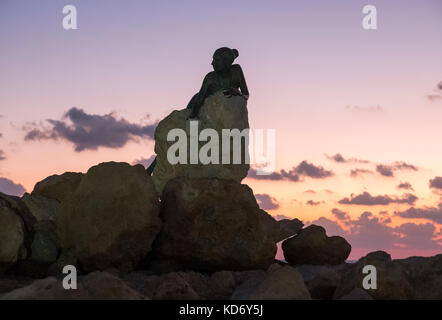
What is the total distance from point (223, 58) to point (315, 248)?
3934mm

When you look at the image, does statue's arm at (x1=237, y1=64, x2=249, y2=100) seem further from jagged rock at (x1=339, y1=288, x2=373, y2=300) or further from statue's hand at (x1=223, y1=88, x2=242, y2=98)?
jagged rock at (x1=339, y1=288, x2=373, y2=300)

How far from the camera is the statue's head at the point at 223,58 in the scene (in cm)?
1151

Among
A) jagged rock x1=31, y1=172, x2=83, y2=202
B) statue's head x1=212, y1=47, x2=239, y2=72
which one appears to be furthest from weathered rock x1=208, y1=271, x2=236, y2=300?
jagged rock x1=31, y1=172, x2=83, y2=202

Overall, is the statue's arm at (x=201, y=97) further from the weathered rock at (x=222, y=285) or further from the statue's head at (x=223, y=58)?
the weathered rock at (x=222, y=285)

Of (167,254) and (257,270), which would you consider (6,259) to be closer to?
(167,254)

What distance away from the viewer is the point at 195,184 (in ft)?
32.7

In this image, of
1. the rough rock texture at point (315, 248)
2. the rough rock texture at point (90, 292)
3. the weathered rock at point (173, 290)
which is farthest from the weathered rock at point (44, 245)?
the rough rock texture at point (315, 248)

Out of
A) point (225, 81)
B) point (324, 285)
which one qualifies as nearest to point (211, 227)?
point (324, 285)

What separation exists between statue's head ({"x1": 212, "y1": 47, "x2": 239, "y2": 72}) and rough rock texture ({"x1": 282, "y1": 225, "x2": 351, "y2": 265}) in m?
3.53

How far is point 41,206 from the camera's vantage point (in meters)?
12.7

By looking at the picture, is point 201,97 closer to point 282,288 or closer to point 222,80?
point 222,80

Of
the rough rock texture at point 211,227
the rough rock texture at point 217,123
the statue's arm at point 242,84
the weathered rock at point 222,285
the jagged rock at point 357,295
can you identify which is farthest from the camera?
the statue's arm at point 242,84

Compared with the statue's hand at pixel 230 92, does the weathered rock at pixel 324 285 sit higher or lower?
lower

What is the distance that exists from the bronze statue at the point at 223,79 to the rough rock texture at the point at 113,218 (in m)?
2.48
